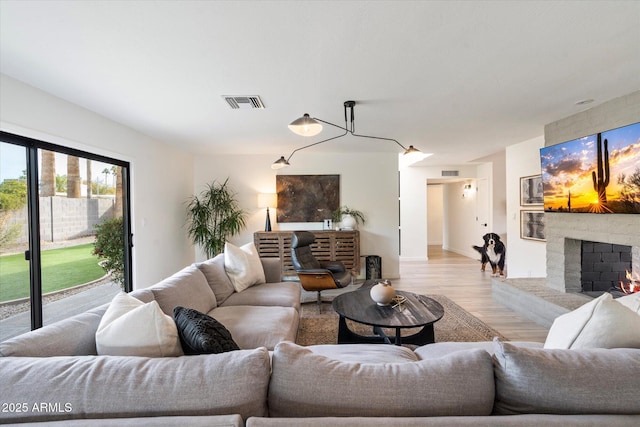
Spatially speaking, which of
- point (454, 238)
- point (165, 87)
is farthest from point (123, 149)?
point (454, 238)

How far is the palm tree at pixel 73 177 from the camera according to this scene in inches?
122

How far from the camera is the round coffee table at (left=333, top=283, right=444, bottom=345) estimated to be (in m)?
2.16

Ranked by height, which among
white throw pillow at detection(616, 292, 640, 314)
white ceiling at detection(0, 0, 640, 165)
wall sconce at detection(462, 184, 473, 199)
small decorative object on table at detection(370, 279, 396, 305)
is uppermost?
white ceiling at detection(0, 0, 640, 165)

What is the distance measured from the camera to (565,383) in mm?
902

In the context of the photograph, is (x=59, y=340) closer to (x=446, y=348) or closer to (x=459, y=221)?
(x=446, y=348)

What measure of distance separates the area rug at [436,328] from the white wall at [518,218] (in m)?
1.93

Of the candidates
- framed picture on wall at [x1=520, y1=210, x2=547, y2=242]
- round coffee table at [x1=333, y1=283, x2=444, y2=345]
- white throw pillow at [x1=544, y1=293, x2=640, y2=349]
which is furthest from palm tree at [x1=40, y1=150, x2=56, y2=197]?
framed picture on wall at [x1=520, y1=210, x2=547, y2=242]

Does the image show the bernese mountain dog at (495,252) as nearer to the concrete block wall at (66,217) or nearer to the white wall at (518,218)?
the white wall at (518,218)

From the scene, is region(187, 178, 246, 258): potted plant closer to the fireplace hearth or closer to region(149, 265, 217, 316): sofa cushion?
region(149, 265, 217, 316): sofa cushion

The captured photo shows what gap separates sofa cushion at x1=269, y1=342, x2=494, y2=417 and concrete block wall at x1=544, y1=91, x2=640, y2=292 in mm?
3103

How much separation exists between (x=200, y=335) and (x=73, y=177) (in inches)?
120

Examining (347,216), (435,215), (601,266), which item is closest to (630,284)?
(601,266)

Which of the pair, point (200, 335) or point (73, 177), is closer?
point (200, 335)

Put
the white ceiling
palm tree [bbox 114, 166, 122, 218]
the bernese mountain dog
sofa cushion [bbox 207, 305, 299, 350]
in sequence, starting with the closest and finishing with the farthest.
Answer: the white ceiling, sofa cushion [bbox 207, 305, 299, 350], palm tree [bbox 114, 166, 122, 218], the bernese mountain dog
